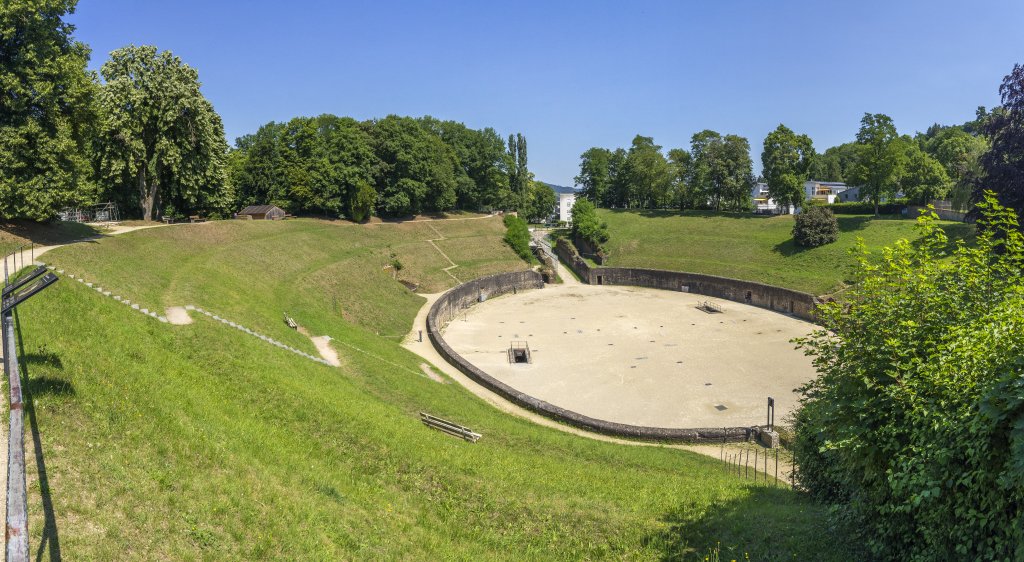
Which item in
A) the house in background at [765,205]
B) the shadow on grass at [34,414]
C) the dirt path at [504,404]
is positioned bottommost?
the dirt path at [504,404]

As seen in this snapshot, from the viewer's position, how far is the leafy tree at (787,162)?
67.8 m

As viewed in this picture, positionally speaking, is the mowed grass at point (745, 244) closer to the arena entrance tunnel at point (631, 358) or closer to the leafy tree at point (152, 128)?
the arena entrance tunnel at point (631, 358)

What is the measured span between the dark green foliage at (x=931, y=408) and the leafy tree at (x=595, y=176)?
89751 mm

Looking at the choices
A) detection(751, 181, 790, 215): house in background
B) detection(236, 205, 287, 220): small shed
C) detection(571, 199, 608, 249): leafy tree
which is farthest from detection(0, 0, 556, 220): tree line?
detection(751, 181, 790, 215): house in background

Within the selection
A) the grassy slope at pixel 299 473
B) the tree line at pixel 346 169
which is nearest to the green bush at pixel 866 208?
the tree line at pixel 346 169

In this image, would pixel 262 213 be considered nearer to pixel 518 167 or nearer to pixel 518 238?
pixel 518 238

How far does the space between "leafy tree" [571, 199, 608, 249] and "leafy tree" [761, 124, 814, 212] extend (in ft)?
74.6

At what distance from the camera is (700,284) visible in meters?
56.3

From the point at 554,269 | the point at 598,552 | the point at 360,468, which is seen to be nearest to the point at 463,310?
the point at 554,269

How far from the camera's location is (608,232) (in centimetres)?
7419

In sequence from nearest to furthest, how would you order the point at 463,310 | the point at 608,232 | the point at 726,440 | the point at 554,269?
the point at 726,440
the point at 463,310
the point at 554,269
the point at 608,232

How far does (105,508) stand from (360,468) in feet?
18.1

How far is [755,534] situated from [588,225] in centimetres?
6368

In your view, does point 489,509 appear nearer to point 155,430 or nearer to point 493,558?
point 493,558
